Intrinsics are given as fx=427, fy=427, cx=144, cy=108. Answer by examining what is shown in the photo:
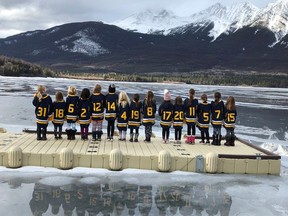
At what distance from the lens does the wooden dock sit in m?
11.0

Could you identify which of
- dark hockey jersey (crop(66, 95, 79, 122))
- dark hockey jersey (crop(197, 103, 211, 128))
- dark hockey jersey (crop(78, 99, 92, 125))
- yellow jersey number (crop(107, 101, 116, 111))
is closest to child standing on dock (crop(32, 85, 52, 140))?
dark hockey jersey (crop(66, 95, 79, 122))

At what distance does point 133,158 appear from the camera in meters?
11.2

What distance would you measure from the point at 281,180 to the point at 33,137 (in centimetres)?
757

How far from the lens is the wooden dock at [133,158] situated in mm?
10969

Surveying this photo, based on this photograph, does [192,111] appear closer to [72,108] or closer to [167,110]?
[167,110]

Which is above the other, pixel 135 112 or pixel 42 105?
pixel 42 105

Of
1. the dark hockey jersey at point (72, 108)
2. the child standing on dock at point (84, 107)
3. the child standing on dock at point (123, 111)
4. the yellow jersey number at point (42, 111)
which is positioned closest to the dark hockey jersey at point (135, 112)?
the child standing on dock at point (123, 111)

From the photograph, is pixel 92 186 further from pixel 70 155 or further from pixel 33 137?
pixel 33 137

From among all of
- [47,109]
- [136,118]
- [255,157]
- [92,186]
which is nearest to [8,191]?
[92,186]

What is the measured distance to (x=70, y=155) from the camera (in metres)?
10.9

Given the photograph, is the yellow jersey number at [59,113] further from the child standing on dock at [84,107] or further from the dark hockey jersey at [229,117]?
the dark hockey jersey at [229,117]

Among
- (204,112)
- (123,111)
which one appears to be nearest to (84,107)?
(123,111)

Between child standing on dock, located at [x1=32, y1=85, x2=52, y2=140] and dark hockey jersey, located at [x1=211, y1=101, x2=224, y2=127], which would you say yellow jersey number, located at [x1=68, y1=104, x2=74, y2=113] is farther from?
dark hockey jersey, located at [x1=211, y1=101, x2=224, y2=127]

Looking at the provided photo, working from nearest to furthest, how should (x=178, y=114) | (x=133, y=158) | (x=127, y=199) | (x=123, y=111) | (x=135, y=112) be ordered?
(x=127, y=199), (x=133, y=158), (x=123, y=111), (x=135, y=112), (x=178, y=114)
